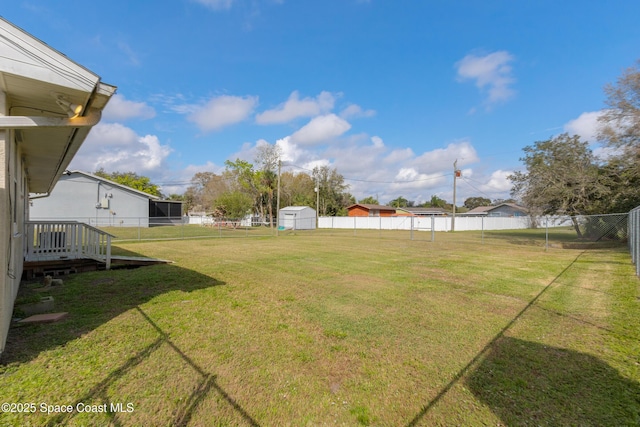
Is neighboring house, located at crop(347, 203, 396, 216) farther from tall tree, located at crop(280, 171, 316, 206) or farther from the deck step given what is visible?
the deck step

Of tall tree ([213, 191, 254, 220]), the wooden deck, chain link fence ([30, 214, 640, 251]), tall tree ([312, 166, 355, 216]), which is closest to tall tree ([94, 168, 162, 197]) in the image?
chain link fence ([30, 214, 640, 251])

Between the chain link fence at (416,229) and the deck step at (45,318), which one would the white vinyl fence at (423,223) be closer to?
the chain link fence at (416,229)

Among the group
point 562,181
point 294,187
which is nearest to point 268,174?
point 294,187

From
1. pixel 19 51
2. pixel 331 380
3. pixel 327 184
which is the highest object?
pixel 327 184

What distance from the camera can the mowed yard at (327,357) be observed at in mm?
2467

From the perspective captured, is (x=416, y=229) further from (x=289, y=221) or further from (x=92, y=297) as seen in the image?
(x=92, y=297)

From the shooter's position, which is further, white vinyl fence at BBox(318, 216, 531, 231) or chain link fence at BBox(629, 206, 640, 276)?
white vinyl fence at BBox(318, 216, 531, 231)

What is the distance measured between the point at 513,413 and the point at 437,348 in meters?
1.21

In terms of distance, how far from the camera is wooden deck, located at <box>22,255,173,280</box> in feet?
23.0

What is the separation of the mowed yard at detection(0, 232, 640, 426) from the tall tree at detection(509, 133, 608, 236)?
11005 mm

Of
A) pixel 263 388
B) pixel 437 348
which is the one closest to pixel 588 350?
pixel 437 348

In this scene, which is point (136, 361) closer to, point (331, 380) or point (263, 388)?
point (263, 388)

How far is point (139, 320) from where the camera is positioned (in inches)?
175

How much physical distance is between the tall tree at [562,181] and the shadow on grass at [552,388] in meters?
15.9
